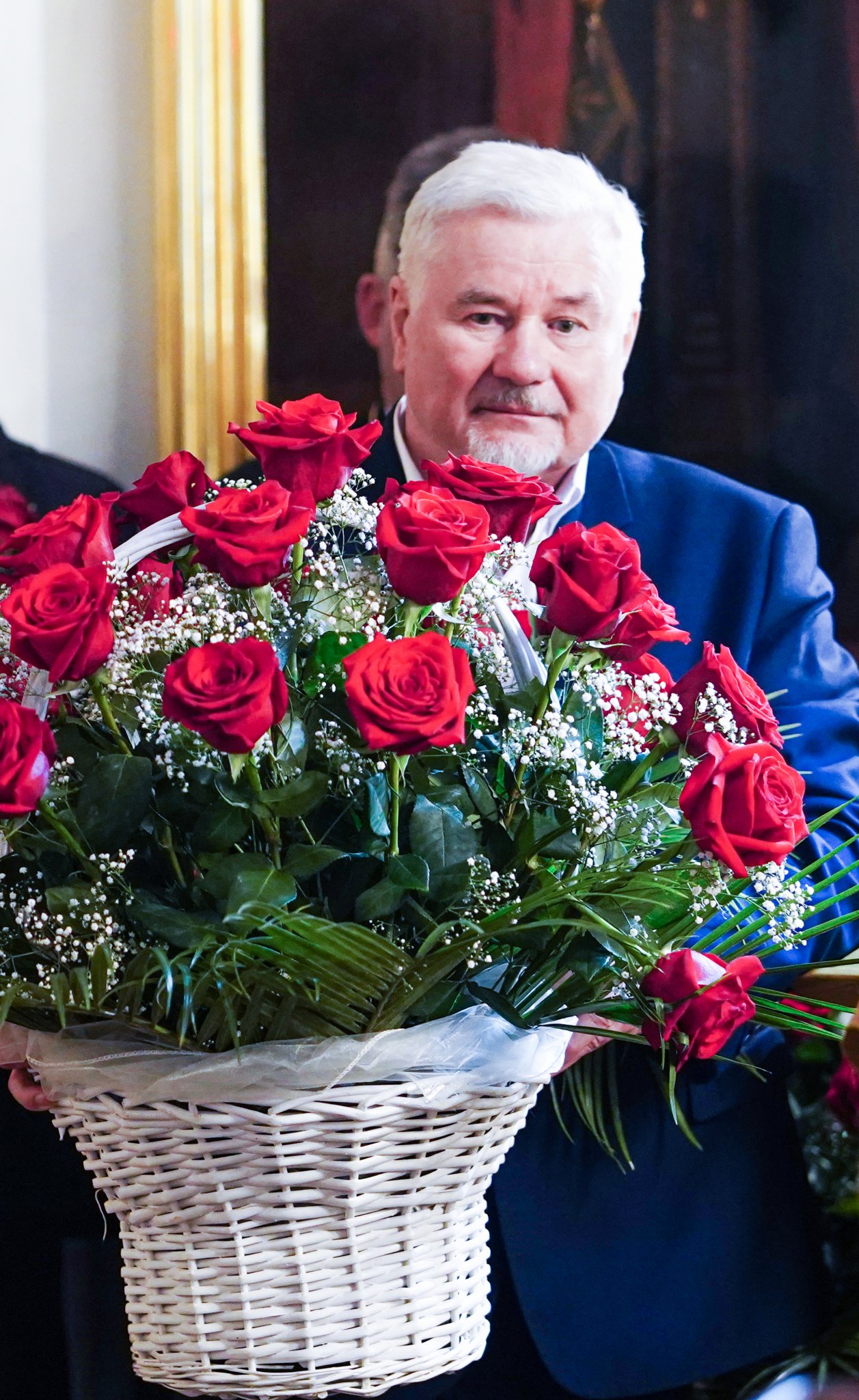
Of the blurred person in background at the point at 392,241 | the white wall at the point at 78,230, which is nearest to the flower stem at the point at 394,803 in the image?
the blurred person in background at the point at 392,241

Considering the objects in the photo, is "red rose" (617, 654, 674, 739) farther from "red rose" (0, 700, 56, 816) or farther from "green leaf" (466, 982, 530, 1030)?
"red rose" (0, 700, 56, 816)

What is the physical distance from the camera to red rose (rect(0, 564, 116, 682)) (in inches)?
31.7

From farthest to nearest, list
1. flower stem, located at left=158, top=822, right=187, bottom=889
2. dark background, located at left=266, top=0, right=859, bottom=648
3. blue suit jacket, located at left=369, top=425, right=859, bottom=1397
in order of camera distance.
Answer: dark background, located at left=266, top=0, right=859, bottom=648 < blue suit jacket, located at left=369, top=425, right=859, bottom=1397 < flower stem, located at left=158, top=822, right=187, bottom=889

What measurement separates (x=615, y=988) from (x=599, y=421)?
3.32 feet

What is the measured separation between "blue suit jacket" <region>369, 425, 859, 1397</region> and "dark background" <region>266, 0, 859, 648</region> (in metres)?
0.32

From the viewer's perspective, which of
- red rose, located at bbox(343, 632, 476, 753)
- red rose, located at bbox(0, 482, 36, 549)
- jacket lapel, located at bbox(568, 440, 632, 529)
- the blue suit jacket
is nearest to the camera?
red rose, located at bbox(343, 632, 476, 753)

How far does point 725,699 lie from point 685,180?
128cm

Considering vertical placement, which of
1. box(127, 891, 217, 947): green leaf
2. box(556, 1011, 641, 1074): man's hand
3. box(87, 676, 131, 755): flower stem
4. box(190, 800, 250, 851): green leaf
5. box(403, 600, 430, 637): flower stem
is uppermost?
box(403, 600, 430, 637): flower stem

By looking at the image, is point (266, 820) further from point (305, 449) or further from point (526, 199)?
point (526, 199)

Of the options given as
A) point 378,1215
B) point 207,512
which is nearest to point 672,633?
point 207,512

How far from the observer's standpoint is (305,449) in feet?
3.01

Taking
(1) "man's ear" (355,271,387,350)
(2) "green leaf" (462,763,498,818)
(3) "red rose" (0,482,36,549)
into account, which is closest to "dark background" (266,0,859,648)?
(1) "man's ear" (355,271,387,350)

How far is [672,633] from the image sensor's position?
945mm

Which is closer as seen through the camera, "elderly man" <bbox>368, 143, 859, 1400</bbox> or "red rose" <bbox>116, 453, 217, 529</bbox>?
"red rose" <bbox>116, 453, 217, 529</bbox>
